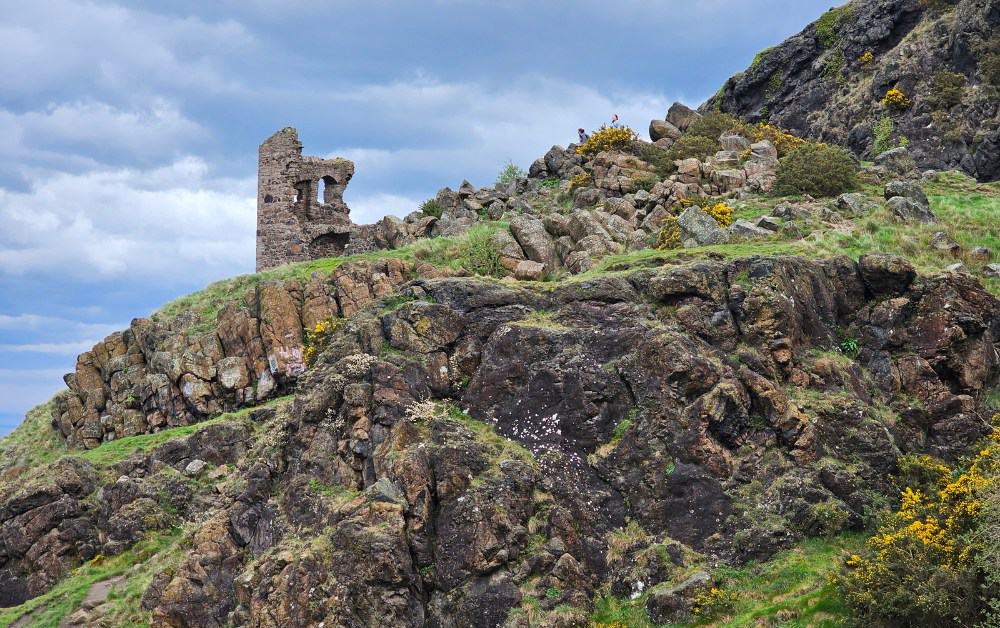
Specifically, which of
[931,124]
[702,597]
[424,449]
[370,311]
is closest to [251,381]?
[370,311]

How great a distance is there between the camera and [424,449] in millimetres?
22719

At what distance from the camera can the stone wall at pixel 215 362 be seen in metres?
37.4

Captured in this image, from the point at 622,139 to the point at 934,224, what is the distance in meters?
20.6

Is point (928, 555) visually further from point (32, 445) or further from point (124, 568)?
point (32, 445)

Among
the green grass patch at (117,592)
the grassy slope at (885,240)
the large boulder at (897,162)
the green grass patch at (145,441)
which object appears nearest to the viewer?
the green grass patch at (117,592)

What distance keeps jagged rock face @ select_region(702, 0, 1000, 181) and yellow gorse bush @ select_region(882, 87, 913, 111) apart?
24 centimetres

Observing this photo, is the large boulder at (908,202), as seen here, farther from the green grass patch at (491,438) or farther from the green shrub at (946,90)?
the green grass patch at (491,438)

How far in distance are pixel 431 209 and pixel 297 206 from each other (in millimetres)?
7938

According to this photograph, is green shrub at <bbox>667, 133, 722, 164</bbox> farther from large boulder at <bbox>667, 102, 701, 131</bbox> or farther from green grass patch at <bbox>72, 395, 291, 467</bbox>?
green grass patch at <bbox>72, 395, 291, 467</bbox>

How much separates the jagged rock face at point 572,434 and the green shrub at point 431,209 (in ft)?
80.0

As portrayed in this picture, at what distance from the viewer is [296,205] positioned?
53156 mm

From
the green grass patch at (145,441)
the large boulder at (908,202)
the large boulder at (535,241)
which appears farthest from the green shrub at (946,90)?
the green grass patch at (145,441)

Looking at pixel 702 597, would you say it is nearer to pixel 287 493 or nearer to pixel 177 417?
pixel 287 493

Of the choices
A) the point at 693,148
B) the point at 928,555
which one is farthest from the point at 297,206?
the point at 928,555
